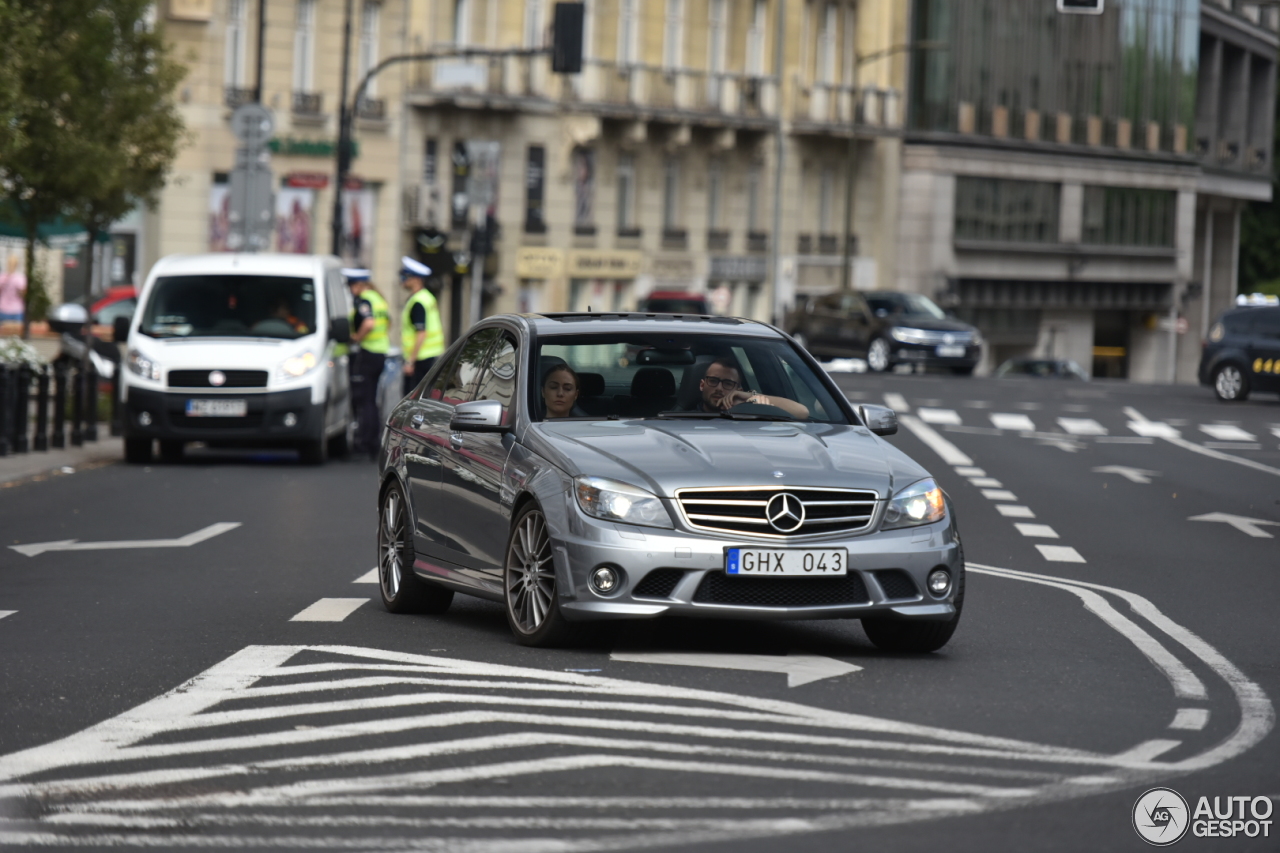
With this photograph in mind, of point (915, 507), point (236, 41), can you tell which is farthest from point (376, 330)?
point (236, 41)

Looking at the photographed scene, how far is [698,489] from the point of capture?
370 inches

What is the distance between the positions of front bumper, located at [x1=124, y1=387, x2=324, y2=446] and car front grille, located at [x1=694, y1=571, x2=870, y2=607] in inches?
566

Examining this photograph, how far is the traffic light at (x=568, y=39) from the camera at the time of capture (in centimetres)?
3481

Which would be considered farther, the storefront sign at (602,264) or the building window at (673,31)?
the building window at (673,31)

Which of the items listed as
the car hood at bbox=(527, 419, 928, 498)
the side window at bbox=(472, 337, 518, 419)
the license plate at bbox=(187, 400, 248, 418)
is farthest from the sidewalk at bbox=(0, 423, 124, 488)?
the car hood at bbox=(527, 419, 928, 498)

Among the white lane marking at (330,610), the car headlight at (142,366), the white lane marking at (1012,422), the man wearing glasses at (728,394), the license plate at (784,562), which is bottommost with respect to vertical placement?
the white lane marking at (1012,422)

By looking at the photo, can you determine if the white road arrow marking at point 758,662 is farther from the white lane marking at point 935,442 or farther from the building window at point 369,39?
the building window at point 369,39

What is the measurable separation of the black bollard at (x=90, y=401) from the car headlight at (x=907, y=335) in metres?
27.9

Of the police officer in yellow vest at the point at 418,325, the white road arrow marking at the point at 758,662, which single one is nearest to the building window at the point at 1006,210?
the police officer in yellow vest at the point at 418,325

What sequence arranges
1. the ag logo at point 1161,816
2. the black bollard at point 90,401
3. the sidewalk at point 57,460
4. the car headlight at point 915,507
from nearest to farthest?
the ag logo at point 1161,816 → the car headlight at point 915,507 → the sidewalk at point 57,460 → the black bollard at point 90,401

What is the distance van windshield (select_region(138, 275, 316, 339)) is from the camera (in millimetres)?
23781

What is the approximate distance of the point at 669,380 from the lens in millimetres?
10555

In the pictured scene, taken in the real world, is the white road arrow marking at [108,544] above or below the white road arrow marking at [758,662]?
below

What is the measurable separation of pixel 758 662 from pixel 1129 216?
81951 millimetres
